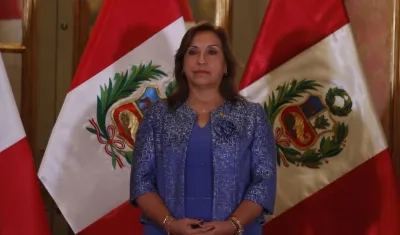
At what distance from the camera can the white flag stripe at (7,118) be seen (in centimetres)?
216

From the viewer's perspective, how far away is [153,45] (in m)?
2.48

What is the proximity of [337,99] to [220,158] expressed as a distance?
0.80m

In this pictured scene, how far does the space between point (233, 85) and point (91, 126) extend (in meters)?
0.68

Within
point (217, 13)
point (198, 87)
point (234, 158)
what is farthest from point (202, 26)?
point (217, 13)

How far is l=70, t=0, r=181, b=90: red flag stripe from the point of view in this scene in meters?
2.46

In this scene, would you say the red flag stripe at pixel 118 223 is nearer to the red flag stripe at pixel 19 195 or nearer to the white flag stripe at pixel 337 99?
the red flag stripe at pixel 19 195

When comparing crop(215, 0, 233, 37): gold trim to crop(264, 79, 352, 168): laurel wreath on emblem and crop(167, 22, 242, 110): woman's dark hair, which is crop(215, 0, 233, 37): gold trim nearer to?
crop(264, 79, 352, 168): laurel wreath on emblem

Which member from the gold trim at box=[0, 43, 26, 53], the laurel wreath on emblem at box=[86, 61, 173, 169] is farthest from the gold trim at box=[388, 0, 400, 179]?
the gold trim at box=[0, 43, 26, 53]

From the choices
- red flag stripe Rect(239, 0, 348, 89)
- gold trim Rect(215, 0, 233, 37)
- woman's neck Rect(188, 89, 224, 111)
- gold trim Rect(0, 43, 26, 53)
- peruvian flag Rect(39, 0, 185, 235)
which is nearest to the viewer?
woman's neck Rect(188, 89, 224, 111)

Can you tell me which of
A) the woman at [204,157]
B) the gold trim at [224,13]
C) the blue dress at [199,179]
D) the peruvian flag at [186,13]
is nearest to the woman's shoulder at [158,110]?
the woman at [204,157]

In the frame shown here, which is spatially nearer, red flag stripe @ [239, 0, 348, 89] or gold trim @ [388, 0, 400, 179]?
red flag stripe @ [239, 0, 348, 89]

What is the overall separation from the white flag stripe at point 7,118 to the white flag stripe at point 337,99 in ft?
2.76

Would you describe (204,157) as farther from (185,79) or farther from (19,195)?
(19,195)

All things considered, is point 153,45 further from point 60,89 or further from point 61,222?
point 61,222
